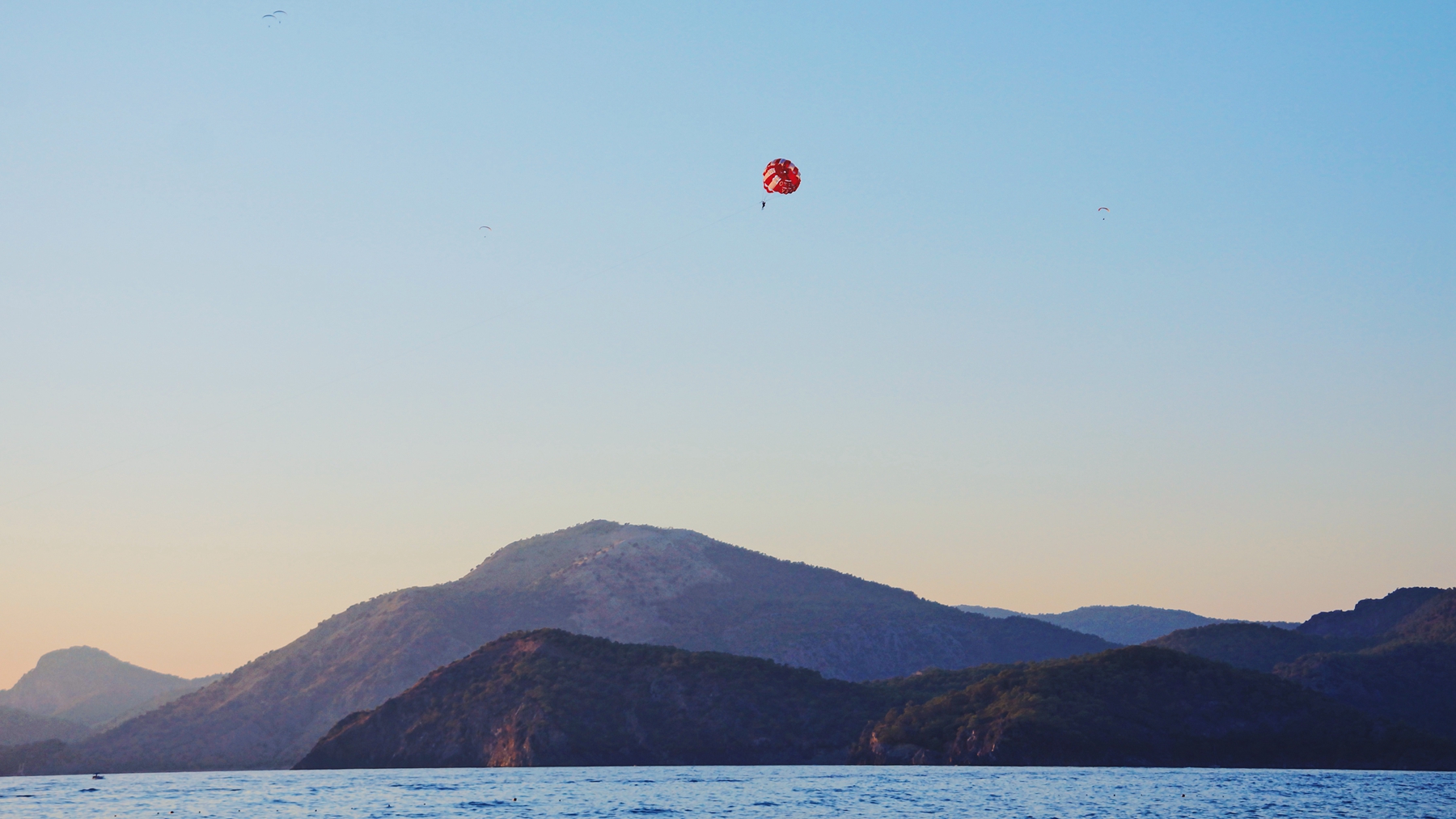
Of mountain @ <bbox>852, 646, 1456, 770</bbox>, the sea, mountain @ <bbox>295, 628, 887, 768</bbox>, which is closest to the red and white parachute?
the sea

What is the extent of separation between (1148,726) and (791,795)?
68017mm

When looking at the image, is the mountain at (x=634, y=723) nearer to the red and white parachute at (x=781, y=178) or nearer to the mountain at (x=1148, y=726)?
the mountain at (x=1148, y=726)

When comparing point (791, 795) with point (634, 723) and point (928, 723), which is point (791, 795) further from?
point (634, 723)

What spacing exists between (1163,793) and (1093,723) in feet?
159

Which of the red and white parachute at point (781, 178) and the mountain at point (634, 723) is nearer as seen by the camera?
the red and white parachute at point (781, 178)

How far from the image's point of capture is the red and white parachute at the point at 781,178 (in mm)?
92750

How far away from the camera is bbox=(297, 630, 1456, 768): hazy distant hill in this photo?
162500 mm

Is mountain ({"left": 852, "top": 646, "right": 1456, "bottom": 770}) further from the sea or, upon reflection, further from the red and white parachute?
the red and white parachute

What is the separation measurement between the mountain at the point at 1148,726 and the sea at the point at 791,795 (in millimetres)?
6680

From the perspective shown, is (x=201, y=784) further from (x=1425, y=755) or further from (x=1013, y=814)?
(x=1425, y=755)

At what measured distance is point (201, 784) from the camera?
170125 mm

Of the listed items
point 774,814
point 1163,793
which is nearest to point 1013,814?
point 774,814

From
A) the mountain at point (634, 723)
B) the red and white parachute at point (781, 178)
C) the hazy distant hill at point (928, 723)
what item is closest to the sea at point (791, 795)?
the hazy distant hill at point (928, 723)

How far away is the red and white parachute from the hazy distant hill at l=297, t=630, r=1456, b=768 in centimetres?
9499
